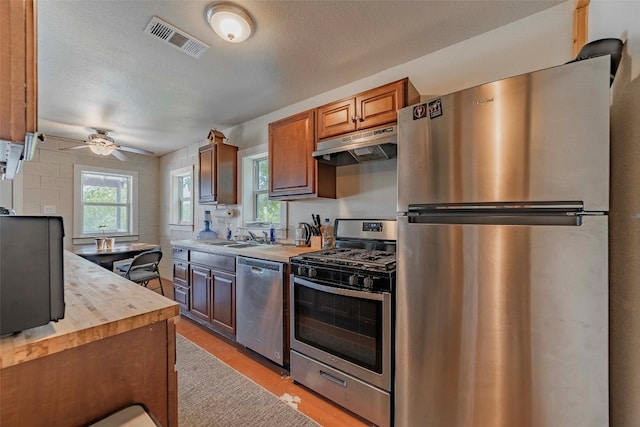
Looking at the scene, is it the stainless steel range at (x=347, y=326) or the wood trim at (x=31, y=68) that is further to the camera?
the stainless steel range at (x=347, y=326)

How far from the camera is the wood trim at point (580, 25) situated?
1461 millimetres

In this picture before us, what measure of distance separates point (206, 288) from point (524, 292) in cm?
271

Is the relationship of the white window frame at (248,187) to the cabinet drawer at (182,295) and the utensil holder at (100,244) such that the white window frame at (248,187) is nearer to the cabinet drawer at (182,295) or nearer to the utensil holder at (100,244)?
the cabinet drawer at (182,295)

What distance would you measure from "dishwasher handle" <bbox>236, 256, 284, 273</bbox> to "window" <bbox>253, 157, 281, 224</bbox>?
1047 millimetres

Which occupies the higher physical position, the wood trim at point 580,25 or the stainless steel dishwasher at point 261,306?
the wood trim at point 580,25

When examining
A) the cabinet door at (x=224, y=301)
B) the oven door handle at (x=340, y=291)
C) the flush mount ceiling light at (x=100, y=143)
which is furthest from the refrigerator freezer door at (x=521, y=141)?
the flush mount ceiling light at (x=100, y=143)

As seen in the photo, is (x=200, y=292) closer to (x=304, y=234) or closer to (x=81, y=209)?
(x=304, y=234)

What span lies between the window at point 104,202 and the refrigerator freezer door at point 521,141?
5.42 meters

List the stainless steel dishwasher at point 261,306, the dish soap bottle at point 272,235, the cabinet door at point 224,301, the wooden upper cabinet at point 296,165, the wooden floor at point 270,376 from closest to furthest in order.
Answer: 1. the wooden floor at point 270,376
2. the stainless steel dishwasher at point 261,306
3. the wooden upper cabinet at point 296,165
4. the cabinet door at point 224,301
5. the dish soap bottle at point 272,235

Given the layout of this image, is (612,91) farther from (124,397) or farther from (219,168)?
(219,168)

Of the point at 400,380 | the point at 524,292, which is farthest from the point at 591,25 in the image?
the point at 400,380

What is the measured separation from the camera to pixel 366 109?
2043 mm

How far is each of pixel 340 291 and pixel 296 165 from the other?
4.23ft

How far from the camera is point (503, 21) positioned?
175 centimetres
